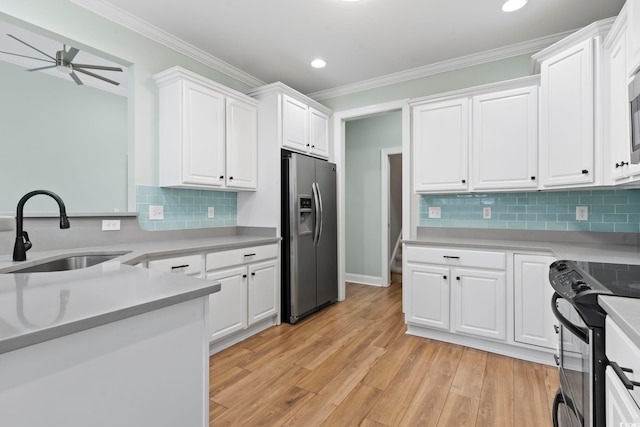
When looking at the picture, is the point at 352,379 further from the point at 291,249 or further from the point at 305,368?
the point at 291,249

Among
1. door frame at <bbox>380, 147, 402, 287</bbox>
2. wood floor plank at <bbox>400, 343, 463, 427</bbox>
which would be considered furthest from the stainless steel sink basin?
door frame at <bbox>380, 147, 402, 287</bbox>

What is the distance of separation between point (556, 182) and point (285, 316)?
2665 millimetres

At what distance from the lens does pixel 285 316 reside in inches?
128

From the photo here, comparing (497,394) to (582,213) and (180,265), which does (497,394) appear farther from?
(180,265)

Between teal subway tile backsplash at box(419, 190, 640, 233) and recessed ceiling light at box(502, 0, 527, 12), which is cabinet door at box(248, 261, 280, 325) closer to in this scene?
teal subway tile backsplash at box(419, 190, 640, 233)

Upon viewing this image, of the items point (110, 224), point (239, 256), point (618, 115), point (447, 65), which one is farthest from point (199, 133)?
point (618, 115)

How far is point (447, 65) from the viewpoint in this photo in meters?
3.27

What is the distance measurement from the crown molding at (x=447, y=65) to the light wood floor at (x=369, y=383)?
2717 mm

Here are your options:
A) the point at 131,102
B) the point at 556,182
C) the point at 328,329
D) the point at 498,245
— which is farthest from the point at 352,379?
the point at 131,102

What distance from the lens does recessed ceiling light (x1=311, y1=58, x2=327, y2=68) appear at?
127 inches

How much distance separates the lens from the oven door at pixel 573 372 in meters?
1.04

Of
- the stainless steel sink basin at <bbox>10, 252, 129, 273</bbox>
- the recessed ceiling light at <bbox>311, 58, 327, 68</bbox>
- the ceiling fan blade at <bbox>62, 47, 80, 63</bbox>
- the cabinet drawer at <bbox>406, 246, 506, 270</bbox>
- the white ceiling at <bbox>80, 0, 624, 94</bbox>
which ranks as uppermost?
the recessed ceiling light at <bbox>311, 58, 327, 68</bbox>

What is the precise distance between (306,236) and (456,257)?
1.49m

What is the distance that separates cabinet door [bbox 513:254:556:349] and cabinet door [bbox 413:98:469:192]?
84cm
